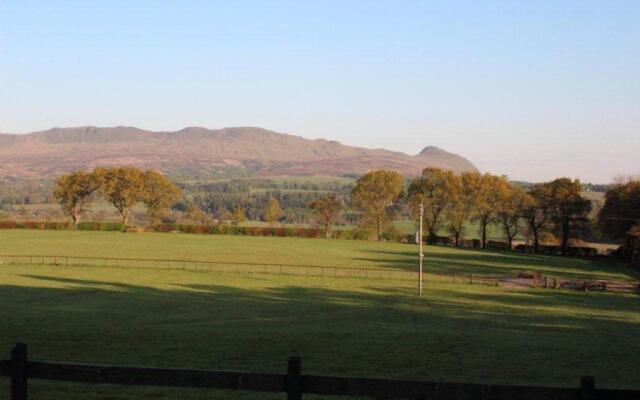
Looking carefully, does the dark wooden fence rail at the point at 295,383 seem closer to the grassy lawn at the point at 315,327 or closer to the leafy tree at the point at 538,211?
the grassy lawn at the point at 315,327

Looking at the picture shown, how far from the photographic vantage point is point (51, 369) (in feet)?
27.7

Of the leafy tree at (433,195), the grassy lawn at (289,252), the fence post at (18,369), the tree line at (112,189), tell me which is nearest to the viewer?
the fence post at (18,369)

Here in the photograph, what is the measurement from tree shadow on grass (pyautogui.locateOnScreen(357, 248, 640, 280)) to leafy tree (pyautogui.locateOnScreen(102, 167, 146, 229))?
58440 mm

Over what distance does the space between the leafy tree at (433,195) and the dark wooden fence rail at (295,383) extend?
12240cm

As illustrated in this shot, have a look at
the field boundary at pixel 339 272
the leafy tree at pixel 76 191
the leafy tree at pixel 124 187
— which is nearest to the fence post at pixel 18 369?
the field boundary at pixel 339 272

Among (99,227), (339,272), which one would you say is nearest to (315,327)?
(339,272)

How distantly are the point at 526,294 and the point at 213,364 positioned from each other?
41.3 m

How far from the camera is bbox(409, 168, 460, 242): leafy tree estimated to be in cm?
13288

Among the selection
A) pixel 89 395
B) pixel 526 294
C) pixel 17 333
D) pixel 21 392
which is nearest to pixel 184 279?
pixel 526 294

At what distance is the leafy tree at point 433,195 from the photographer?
13288cm

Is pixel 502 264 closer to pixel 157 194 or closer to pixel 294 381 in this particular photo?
pixel 157 194

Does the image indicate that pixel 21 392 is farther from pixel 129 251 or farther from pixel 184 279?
pixel 129 251

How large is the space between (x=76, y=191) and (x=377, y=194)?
56759 millimetres

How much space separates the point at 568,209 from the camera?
119438 mm
